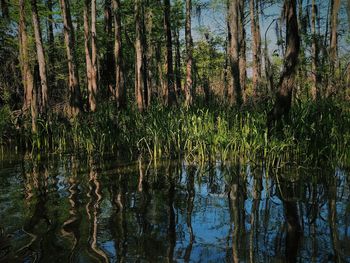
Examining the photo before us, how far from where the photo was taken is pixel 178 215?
3359 mm

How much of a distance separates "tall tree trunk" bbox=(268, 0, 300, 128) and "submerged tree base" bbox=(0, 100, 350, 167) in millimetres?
201

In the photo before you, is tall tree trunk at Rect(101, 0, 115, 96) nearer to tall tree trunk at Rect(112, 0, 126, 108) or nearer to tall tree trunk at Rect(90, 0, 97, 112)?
tall tree trunk at Rect(90, 0, 97, 112)

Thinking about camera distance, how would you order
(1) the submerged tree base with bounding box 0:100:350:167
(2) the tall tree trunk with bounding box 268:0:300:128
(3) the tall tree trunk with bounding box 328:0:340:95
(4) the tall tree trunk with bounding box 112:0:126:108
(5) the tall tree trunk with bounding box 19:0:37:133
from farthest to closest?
(4) the tall tree trunk with bounding box 112:0:126:108
(5) the tall tree trunk with bounding box 19:0:37:133
(2) the tall tree trunk with bounding box 268:0:300:128
(1) the submerged tree base with bounding box 0:100:350:167
(3) the tall tree trunk with bounding box 328:0:340:95

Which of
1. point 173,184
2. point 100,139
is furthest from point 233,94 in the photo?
point 173,184

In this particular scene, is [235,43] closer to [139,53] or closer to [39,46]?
[139,53]

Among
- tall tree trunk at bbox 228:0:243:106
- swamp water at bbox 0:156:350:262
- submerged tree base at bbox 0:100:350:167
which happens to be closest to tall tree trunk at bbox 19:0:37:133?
submerged tree base at bbox 0:100:350:167

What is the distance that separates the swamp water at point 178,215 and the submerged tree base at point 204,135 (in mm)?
400

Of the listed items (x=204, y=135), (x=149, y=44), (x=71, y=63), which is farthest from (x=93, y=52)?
(x=204, y=135)

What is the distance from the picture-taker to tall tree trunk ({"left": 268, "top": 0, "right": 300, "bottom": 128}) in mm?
5645

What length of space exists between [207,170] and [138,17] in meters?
6.77

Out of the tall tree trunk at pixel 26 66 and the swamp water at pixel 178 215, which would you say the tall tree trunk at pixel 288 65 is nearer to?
the swamp water at pixel 178 215

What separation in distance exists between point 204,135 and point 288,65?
67.9 inches

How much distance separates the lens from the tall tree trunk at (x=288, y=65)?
564 cm

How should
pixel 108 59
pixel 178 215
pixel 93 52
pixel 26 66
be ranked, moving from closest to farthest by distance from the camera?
1. pixel 178 215
2. pixel 26 66
3. pixel 93 52
4. pixel 108 59
